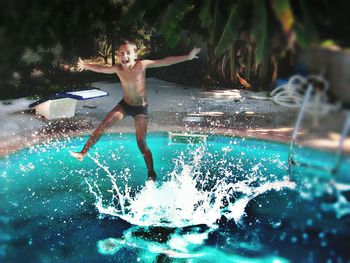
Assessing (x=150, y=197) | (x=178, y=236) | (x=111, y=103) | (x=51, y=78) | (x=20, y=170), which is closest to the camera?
(x=178, y=236)

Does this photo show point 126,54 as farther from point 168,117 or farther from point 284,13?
point 168,117

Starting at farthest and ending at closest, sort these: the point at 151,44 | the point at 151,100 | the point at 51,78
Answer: the point at 151,100 → the point at 51,78 → the point at 151,44

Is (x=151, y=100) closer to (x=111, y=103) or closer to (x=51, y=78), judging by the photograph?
(x=111, y=103)

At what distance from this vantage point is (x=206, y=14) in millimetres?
4441

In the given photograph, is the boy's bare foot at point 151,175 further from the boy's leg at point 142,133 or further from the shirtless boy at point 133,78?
the shirtless boy at point 133,78

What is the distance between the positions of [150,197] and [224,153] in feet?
6.21

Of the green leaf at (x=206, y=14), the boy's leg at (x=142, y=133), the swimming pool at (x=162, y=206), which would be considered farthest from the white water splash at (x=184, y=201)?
the green leaf at (x=206, y=14)

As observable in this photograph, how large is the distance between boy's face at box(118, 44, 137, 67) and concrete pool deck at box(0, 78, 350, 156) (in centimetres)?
282

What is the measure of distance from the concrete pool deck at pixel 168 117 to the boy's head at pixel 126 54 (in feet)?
9.24

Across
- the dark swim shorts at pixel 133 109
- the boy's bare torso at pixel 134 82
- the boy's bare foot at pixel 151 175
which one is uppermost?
the boy's bare torso at pixel 134 82

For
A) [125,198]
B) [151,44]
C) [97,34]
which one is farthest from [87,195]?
[151,44]

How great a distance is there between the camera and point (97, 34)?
219 inches

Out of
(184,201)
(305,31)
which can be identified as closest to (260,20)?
(305,31)

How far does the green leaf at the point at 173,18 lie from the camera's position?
3.94 m
